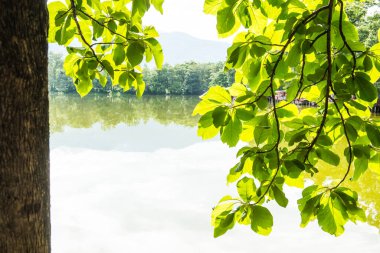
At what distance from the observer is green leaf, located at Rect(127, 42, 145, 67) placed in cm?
129

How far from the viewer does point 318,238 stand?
6.31 meters

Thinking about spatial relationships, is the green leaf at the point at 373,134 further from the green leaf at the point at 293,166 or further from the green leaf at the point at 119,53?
the green leaf at the point at 119,53

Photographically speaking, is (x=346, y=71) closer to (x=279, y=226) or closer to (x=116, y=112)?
(x=279, y=226)

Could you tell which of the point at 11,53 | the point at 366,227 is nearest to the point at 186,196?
the point at 366,227

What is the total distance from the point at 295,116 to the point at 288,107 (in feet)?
0.12

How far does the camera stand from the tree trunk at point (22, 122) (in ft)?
2.49

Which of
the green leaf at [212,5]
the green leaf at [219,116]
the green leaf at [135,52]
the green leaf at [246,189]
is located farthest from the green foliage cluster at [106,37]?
the green leaf at [246,189]

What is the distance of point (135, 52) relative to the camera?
1297 millimetres

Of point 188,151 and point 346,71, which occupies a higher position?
point 346,71

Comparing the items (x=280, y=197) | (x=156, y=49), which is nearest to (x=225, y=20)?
(x=156, y=49)

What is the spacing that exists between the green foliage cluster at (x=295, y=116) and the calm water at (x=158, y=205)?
5444mm

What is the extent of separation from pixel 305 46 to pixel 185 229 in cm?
643

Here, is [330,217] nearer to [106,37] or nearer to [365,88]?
[365,88]

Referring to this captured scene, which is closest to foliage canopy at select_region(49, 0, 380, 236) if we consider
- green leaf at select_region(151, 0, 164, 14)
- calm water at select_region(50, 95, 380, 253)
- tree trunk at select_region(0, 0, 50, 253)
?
green leaf at select_region(151, 0, 164, 14)
